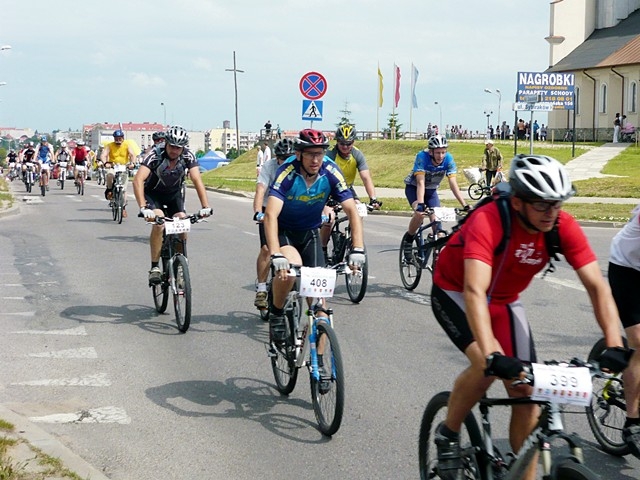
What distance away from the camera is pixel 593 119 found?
6819 centimetres

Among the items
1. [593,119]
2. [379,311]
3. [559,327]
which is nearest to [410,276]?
[379,311]

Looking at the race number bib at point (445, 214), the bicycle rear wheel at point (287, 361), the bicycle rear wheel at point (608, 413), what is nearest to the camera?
the bicycle rear wheel at point (608, 413)

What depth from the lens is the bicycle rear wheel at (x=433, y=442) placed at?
174 inches

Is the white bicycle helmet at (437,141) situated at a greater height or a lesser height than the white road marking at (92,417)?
greater

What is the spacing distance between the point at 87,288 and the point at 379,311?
3996mm

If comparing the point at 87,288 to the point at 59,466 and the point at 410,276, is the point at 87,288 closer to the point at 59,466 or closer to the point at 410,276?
the point at 410,276

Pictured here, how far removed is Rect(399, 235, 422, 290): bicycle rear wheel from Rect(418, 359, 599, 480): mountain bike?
7.78m

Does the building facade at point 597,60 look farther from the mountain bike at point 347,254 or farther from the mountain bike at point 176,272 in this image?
the mountain bike at point 176,272

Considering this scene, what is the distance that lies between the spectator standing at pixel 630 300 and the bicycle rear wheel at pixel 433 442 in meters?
1.32

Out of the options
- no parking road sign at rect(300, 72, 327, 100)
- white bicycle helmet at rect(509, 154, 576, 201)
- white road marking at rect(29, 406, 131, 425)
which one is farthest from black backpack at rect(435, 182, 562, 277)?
no parking road sign at rect(300, 72, 327, 100)

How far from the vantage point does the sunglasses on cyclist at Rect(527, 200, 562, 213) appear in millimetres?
4121

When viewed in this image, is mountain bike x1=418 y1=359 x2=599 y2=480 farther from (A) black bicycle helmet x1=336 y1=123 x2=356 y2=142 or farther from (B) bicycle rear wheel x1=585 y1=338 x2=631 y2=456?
(A) black bicycle helmet x1=336 y1=123 x2=356 y2=142

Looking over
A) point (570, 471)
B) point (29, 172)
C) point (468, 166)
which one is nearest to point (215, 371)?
point (570, 471)

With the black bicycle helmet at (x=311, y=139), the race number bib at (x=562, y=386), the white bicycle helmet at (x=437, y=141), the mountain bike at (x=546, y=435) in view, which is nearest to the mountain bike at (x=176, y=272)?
the black bicycle helmet at (x=311, y=139)
